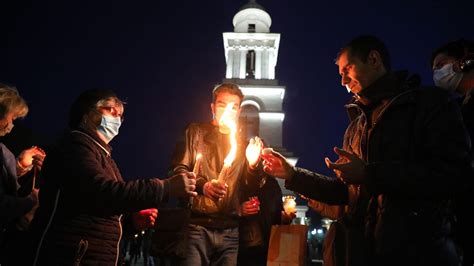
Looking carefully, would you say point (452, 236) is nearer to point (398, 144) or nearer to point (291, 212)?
point (398, 144)

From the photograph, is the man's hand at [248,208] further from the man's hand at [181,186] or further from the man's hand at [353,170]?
the man's hand at [353,170]

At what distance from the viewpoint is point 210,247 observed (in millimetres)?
4152

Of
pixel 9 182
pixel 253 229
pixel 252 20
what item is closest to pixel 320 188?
pixel 253 229

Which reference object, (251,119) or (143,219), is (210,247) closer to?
(143,219)

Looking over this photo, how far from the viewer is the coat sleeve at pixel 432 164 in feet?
7.19

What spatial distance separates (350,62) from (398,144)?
1060 mm

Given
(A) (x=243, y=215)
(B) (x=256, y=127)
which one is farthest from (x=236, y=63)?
(A) (x=243, y=215)

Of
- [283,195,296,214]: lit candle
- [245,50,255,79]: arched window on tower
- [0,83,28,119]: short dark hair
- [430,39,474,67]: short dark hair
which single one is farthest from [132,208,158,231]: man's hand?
[245,50,255,79]: arched window on tower

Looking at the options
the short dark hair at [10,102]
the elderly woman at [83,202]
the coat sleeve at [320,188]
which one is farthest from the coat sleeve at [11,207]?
the coat sleeve at [320,188]

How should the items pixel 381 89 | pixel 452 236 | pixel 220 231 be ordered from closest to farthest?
pixel 452 236 < pixel 381 89 < pixel 220 231

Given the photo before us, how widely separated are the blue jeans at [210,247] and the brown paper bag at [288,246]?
23.0 inches

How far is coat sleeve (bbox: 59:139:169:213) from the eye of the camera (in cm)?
295

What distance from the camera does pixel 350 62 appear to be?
10.5 ft

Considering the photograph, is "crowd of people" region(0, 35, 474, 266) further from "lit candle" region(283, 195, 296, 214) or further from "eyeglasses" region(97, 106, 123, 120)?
"lit candle" region(283, 195, 296, 214)
